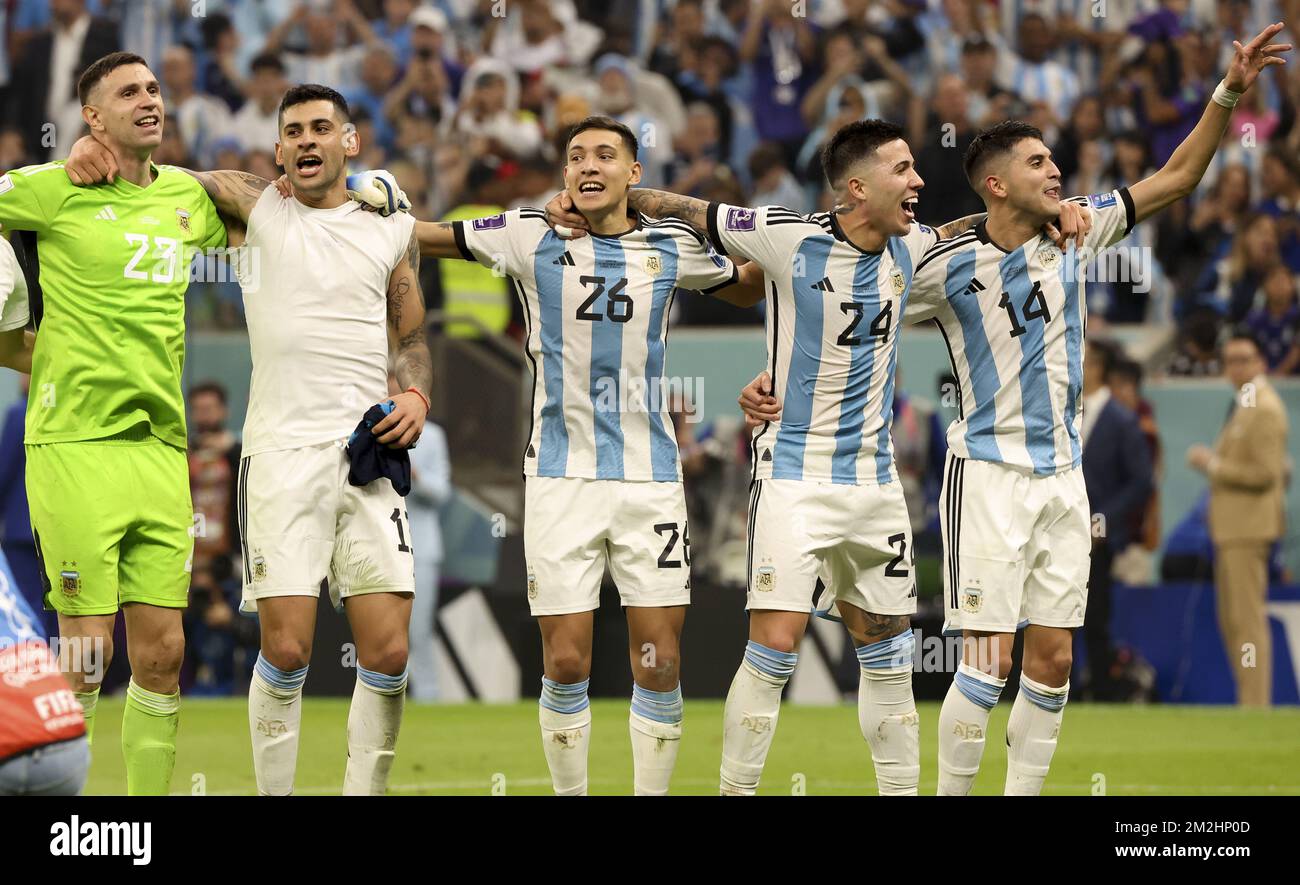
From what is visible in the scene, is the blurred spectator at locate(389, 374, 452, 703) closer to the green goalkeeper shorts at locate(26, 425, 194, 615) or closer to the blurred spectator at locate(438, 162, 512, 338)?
the blurred spectator at locate(438, 162, 512, 338)

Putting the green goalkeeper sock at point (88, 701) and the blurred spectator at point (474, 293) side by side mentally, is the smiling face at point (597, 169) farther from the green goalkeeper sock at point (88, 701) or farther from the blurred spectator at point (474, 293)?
the blurred spectator at point (474, 293)

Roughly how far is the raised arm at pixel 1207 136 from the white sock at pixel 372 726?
3.38 metres

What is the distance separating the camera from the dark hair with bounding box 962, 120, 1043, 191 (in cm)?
634

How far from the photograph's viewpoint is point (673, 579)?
19.8 feet

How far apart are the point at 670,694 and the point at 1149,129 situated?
30.2 feet

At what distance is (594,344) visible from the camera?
607cm

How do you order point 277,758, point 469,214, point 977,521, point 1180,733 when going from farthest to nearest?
point 469,214 → point 1180,733 → point 977,521 → point 277,758

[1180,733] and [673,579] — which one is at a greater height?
[673,579]

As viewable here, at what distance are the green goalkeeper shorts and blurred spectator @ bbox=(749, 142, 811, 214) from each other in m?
7.83

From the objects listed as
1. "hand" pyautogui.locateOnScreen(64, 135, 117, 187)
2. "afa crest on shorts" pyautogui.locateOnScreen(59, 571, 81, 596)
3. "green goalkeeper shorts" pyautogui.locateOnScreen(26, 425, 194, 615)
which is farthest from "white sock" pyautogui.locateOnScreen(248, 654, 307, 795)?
"hand" pyautogui.locateOnScreen(64, 135, 117, 187)

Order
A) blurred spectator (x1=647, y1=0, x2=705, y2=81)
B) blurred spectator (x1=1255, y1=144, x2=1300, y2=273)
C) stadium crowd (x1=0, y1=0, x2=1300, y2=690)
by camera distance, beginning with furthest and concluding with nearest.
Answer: blurred spectator (x1=647, y1=0, x2=705, y2=81) < blurred spectator (x1=1255, y1=144, x2=1300, y2=273) < stadium crowd (x1=0, y1=0, x2=1300, y2=690)

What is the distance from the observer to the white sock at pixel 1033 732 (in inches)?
244

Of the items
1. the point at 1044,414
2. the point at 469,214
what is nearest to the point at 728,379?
the point at 469,214
